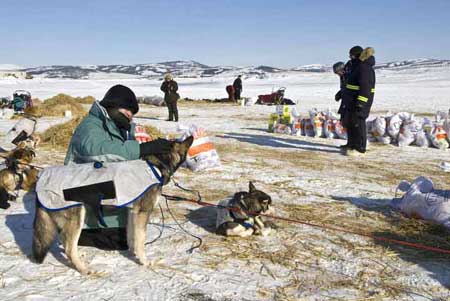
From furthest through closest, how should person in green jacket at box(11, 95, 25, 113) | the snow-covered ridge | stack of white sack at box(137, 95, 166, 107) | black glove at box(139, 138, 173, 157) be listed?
the snow-covered ridge < stack of white sack at box(137, 95, 166, 107) < person in green jacket at box(11, 95, 25, 113) < black glove at box(139, 138, 173, 157)

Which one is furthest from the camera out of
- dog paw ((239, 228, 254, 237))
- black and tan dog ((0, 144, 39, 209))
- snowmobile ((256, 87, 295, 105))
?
snowmobile ((256, 87, 295, 105))

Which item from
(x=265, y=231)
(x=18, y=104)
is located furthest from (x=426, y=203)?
(x=18, y=104)

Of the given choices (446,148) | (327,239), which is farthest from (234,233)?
(446,148)

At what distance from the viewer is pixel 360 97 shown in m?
7.56

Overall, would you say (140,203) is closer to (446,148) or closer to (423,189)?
→ (423,189)

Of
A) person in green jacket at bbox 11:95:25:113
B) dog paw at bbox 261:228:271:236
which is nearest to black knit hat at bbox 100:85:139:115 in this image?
dog paw at bbox 261:228:271:236

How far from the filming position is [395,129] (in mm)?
9094

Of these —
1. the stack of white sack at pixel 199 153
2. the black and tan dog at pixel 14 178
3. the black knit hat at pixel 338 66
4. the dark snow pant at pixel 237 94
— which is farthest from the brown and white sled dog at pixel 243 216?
the dark snow pant at pixel 237 94

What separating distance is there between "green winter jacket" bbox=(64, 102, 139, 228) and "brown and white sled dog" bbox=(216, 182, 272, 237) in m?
0.90

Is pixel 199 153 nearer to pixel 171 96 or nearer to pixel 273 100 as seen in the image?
pixel 171 96

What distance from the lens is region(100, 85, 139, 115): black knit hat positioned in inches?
135

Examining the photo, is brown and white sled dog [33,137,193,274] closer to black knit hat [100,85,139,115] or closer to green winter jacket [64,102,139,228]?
green winter jacket [64,102,139,228]

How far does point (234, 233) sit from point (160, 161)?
96 cm

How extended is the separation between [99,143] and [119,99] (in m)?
0.41
